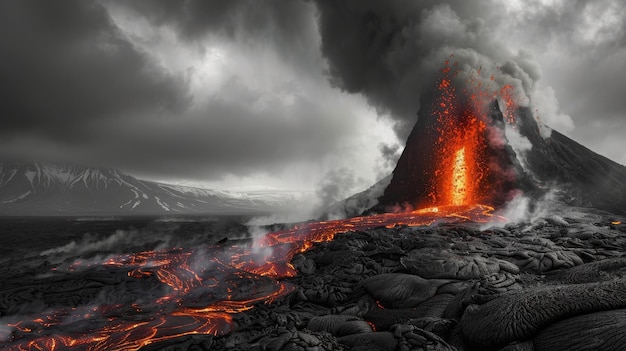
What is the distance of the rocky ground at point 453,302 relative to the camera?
5.97m

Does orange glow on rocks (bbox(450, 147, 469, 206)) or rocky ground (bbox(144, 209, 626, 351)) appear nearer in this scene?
rocky ground (bbox(144, 209, 626, 351))

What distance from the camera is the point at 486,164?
144 ft

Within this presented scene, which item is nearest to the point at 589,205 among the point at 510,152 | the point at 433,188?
the point at 510,152

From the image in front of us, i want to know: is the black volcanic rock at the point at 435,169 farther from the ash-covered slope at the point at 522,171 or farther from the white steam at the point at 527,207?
the white steam at the point at 527,207

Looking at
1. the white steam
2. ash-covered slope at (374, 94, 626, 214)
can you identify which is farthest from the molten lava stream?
ash-covered slope at (374, 94, 626, 214)

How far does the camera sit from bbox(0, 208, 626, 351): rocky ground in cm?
600

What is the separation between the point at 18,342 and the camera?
1020 centimetres

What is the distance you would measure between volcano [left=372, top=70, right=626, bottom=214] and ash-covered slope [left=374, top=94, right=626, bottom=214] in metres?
0.12

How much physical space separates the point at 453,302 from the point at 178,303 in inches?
446

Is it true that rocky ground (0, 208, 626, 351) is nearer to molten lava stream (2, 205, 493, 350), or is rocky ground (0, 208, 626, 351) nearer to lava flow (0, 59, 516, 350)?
lava flow (0, 59, 516, 350)

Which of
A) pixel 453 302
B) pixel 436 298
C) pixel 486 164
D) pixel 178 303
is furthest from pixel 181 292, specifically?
pixel 486 164

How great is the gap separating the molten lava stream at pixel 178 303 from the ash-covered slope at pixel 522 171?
3157cm

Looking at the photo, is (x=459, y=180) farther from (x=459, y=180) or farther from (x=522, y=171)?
(x=522, y=171)

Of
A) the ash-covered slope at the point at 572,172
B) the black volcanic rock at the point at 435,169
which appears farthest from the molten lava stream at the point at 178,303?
the ash-covered slope at the point at 572,172
